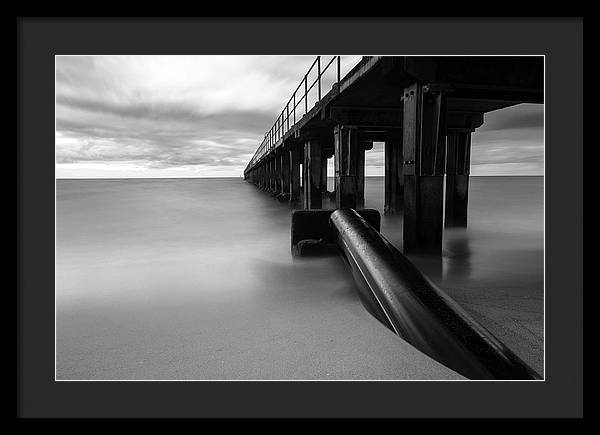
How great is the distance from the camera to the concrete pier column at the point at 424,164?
550 cm

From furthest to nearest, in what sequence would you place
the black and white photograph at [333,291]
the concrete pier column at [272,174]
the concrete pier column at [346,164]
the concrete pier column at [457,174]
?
the concrete pier column at [272,174]
the concrete pier column at [457,174]
the concrete pier column at [346,164]
the black and white photograph at [333,291]

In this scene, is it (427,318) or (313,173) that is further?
(313,173)

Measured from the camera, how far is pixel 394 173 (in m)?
14.7

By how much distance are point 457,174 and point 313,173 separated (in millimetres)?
4885

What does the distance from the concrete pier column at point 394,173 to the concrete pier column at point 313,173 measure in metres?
2.83

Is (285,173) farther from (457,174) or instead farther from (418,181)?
(418,181)

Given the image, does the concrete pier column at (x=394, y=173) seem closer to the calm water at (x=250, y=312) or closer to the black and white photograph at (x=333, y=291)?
the calm water at (x=250, y=312)

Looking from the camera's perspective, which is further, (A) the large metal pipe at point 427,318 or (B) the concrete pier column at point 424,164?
A: (B) the concrete pier column at point 424,164

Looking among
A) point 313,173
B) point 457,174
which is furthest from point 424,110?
point 313,173

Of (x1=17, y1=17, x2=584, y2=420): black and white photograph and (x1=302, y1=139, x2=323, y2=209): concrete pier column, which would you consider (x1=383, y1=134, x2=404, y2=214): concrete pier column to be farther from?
(x1=17, y1=17, x2=584, y2=420): black and white photograph

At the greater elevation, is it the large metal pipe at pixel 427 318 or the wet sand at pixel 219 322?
the large metal pipe at pixel 427 318

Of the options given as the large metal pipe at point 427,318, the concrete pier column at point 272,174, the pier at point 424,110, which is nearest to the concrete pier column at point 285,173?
the concrete pier column at point 272,174
